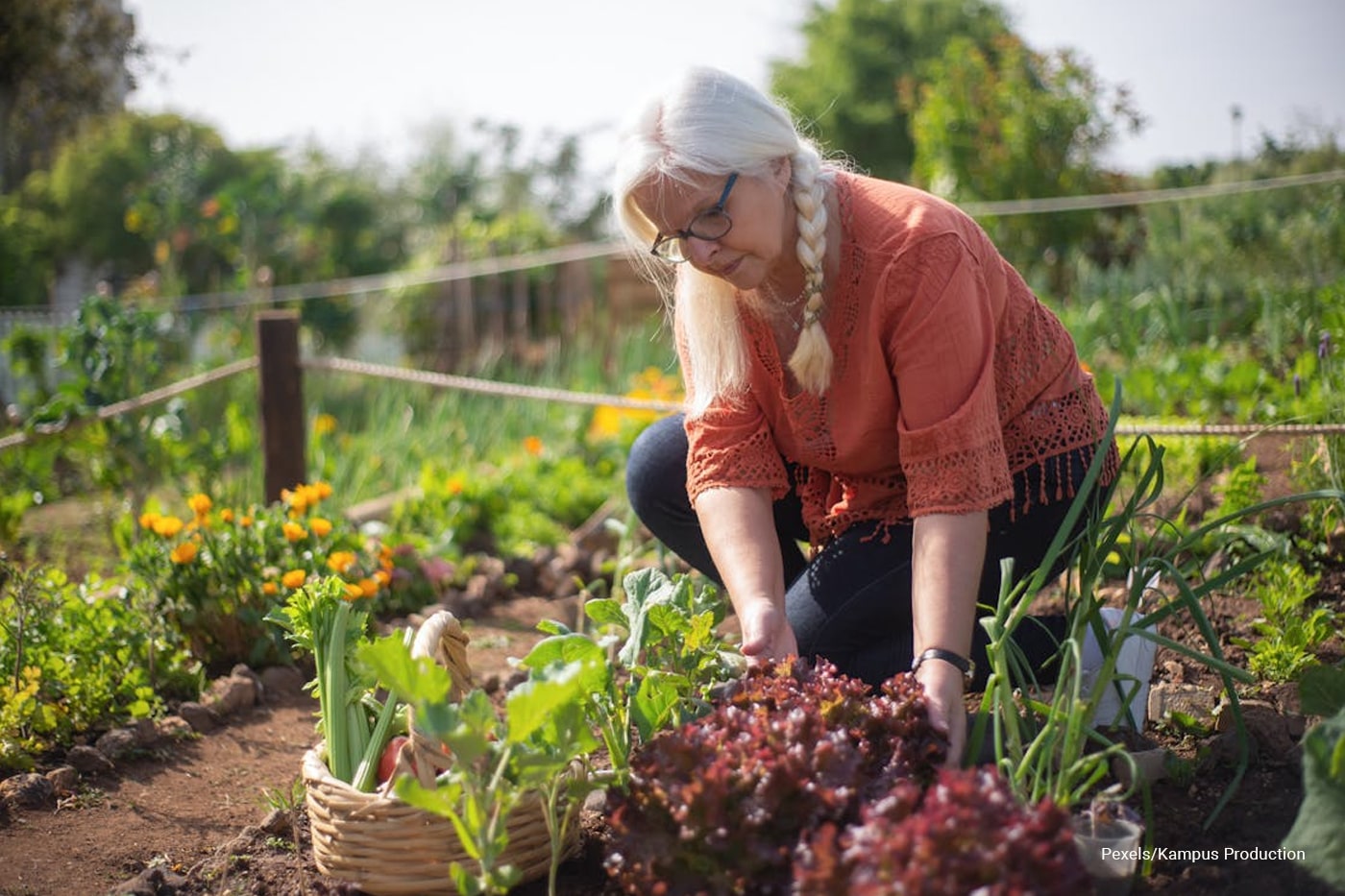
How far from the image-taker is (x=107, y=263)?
1330 centimetres

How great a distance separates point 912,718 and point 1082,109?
23.4 ft

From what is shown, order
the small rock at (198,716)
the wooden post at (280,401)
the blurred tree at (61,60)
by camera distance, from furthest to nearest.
→ 1. the blurred tree at (61,60)
2. the wooden post at (280,401)
3. the small rock at (198,716)

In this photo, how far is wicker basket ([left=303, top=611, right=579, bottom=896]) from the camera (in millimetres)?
1550

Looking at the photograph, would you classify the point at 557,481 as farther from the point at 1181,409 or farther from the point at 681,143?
the point at 681,143

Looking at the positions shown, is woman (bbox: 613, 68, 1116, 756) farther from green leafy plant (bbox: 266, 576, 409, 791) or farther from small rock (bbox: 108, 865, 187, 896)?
small rock (bbox: 108, 865, 187, 896)

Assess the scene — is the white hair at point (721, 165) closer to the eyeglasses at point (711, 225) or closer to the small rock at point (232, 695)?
the eyeglasses at point (711, 225)

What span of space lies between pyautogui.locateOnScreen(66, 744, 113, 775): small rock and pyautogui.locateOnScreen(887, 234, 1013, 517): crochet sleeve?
171cm

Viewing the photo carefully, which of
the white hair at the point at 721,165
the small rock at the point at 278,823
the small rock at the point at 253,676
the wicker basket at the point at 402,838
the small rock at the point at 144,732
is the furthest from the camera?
the small rock at the point at 253,676

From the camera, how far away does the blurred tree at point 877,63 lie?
18.2 meters

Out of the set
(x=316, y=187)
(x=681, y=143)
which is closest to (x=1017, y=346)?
(x=681, y=143)

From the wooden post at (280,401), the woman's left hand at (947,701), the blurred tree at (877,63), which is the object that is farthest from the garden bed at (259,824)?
the blurred tree at (877,63)

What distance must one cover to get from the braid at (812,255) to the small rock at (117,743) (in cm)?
159

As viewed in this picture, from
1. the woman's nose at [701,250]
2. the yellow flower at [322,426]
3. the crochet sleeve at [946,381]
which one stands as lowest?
the yellow flower at [322,426]

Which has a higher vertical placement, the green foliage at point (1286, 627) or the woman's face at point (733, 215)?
the woman's face at point (733, 215)
